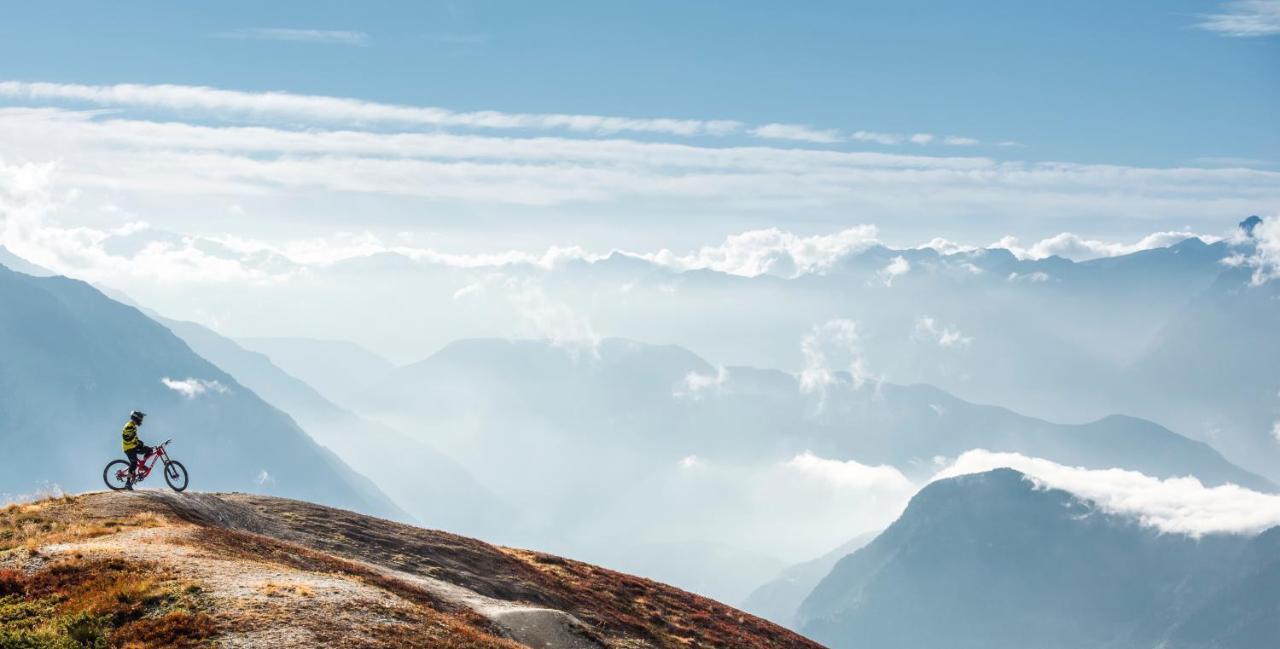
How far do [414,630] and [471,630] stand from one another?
3.19 m

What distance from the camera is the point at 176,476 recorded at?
48969 millimetres

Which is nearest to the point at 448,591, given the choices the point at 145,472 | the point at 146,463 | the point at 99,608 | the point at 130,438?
the point at 145,472

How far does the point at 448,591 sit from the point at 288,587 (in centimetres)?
1373

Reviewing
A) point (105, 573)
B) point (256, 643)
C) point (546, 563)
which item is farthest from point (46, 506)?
point (546, 563)

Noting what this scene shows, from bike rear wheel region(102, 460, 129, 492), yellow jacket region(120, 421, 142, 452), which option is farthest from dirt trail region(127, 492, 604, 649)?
yellow jacket region(120, 421, 142, 452)

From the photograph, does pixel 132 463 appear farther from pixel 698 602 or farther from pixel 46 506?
pixel 698 602

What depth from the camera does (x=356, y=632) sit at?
1120 inches

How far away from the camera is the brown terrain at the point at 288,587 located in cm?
2759

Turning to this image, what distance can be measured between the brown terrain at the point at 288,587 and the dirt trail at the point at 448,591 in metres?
0.12

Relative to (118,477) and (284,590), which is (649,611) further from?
(284,590)

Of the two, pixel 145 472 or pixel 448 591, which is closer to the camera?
pixel 448 591

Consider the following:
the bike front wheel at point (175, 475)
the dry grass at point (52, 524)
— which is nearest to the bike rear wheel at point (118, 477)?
the bike front wheel at point (175, 475)

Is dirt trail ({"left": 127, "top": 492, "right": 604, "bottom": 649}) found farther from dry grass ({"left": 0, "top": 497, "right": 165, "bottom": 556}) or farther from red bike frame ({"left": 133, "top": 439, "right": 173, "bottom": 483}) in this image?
dry grass ({"left": 0, "top": 497, "right": 165, "bottom": 556})

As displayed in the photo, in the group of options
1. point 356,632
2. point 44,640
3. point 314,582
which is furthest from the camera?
point 314,582
